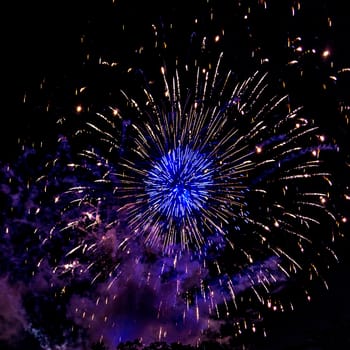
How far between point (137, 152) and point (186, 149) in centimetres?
123

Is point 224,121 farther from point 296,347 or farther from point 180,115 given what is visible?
point 296,347

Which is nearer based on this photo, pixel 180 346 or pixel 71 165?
pixel 71 165

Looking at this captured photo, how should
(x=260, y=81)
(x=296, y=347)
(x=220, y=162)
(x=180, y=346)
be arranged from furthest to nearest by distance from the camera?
(x=180, y=346) → (x=296, y=347) → (x=220, y=162) → (x=260, y=81)

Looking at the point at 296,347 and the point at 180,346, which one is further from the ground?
the point at 180,346

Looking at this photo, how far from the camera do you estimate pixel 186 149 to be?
10930mm

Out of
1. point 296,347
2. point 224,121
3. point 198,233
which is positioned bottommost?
point 198,233

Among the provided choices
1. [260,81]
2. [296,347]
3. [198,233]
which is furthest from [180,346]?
[260,81]

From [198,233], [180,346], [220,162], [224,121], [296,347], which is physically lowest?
[198,233]

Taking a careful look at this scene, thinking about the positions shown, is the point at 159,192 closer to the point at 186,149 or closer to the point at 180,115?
the point at 186,149

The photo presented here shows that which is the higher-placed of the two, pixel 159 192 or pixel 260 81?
pixel 260 81

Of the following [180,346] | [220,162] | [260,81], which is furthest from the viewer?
[180,346]

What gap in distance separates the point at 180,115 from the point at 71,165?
303 cm

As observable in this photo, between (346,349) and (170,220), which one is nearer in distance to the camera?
(170,220)

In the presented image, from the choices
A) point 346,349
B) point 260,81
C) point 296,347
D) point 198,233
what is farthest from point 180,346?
point 260,81
